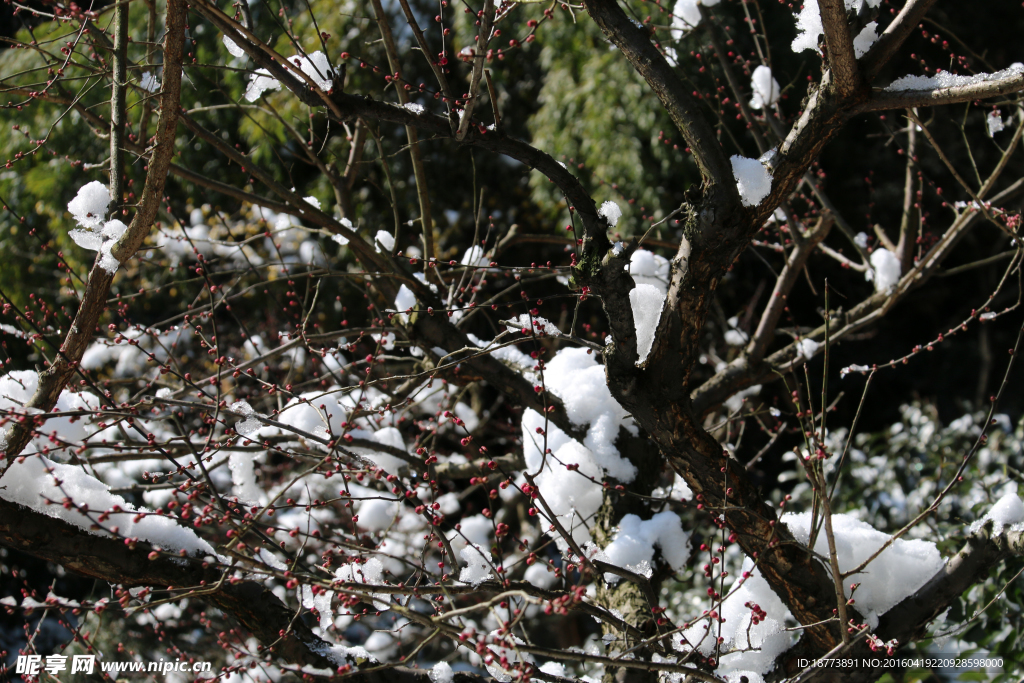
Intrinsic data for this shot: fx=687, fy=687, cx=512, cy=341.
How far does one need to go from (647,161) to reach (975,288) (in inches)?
133

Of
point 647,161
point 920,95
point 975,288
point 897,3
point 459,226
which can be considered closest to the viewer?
point 920,95

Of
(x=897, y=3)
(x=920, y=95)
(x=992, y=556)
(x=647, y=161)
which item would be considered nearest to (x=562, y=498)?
(x=992, y=556)

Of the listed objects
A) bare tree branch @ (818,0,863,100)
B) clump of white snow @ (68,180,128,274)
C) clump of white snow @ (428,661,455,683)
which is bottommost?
clump of white snow @ (428,661,455,683)

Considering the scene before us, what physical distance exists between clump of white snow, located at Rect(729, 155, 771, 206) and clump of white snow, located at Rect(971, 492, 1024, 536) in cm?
92

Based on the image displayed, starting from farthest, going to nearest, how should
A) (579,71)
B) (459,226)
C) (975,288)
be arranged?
(975,288), (459,226), (579,71)

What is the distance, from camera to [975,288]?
18.0 feet

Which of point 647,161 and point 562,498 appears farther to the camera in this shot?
point 647,161

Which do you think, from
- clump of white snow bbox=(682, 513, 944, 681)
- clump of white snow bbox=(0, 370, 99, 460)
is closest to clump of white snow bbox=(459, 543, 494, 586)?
clump of white snow bbox=(682, 513, 944, 681)

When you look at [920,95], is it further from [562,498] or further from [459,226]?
[459,226]

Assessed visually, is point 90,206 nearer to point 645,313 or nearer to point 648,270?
point 645,313

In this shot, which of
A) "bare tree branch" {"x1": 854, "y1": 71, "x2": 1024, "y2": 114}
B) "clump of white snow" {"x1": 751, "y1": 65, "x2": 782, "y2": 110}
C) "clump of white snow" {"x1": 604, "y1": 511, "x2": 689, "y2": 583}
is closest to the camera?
"bare tree branch" {"x1": 854, "y1": 71, "x2": 1024, "y2": 114}

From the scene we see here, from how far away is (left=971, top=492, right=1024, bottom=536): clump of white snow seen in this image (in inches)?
60.4

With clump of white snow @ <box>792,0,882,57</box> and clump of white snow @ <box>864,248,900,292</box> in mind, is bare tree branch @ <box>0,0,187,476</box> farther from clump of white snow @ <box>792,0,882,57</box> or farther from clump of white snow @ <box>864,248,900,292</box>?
clump of white snow @ <box>864,248,900,292</box>

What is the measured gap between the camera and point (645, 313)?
1.62 meters
